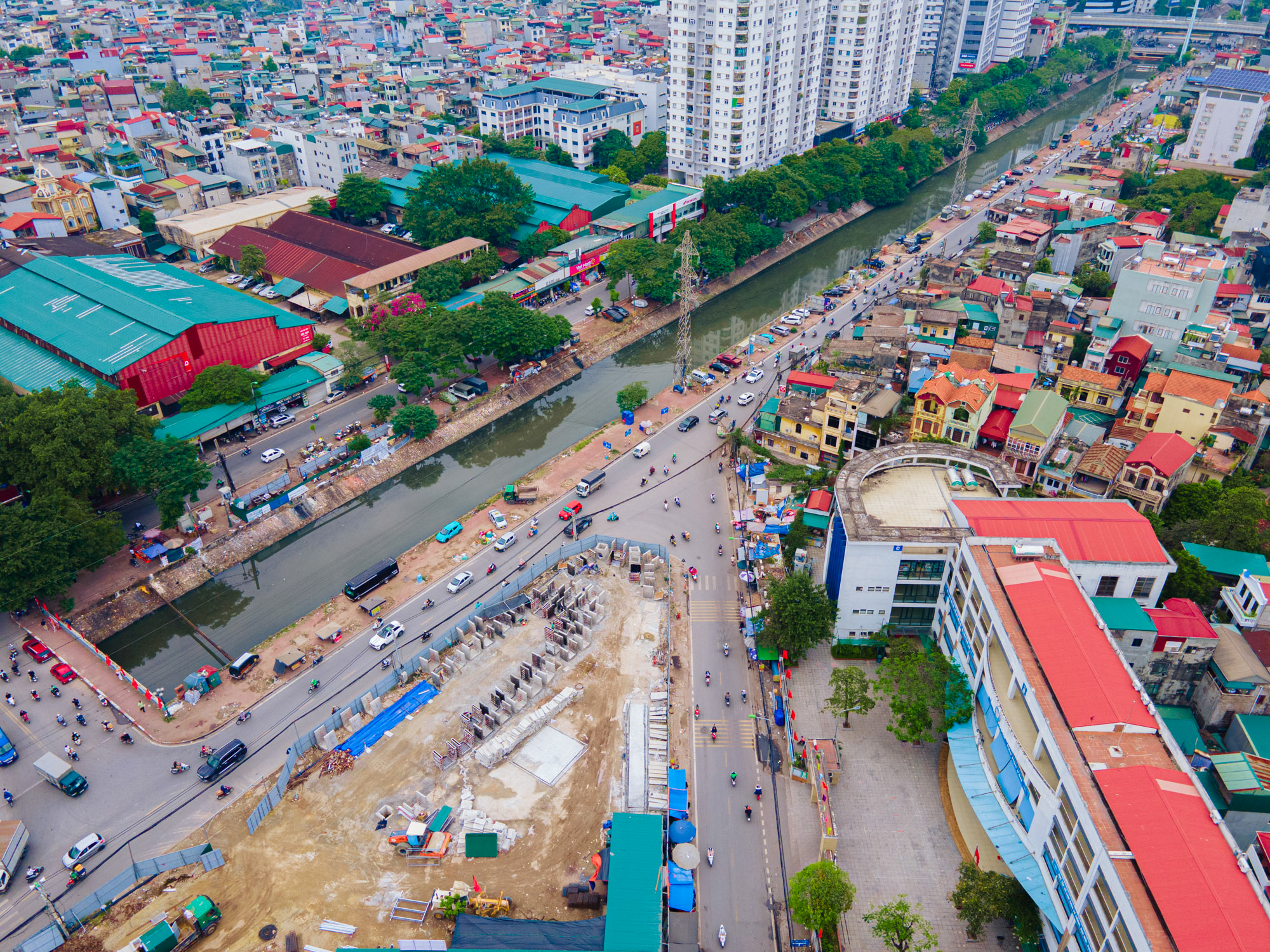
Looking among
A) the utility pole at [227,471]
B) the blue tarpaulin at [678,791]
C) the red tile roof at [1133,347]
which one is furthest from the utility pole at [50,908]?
the red tile roof at [1133,347]

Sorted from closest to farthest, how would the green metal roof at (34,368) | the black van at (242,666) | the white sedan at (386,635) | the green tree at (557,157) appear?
the black van at (242,666) → the white sedan at (386,635) → the green metal roof at (34,368) → the green tree at (557,157)

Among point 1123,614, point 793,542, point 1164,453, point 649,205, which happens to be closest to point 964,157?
point 649,205

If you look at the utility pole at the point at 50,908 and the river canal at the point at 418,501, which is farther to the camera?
the river canal at the point at 418,501

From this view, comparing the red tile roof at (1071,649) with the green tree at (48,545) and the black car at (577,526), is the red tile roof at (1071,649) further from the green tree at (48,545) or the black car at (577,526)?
the green tree at (48,545)

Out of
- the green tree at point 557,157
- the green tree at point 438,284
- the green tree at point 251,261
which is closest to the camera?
the green tree at point 438,284

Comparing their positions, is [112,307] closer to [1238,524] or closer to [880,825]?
[880,825]

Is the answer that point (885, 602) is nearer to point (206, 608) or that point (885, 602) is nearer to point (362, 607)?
point (362, 607)
